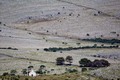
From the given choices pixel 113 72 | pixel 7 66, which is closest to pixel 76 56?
pixel 7 66

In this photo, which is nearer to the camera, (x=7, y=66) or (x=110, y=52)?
(x=7, y=66)

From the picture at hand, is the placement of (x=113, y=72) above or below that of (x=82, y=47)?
below

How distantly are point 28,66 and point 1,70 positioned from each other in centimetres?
885

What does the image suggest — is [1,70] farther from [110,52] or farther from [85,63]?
[110,52]

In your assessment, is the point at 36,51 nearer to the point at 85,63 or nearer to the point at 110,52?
the point at 110,52

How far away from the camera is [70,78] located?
61719mm

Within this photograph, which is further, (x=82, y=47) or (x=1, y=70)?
(x=82, y=47)

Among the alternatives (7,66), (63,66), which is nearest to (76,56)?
(63,66)

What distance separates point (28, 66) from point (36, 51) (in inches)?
1471

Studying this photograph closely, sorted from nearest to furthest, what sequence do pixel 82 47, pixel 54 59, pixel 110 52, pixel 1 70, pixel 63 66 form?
pixel 1 70 → pixel 63 66 → pixel 54 59 → pixel 110 52 → pixel 82 47

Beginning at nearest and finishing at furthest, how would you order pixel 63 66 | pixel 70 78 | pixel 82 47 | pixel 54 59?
pixel 70 78, pixel 63 66, pixel 54 59, pixel 82 47

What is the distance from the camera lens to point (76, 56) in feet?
497

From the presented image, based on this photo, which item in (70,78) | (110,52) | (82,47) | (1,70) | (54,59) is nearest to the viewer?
(70,78)

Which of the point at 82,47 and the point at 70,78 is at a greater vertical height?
the point at 82,47
